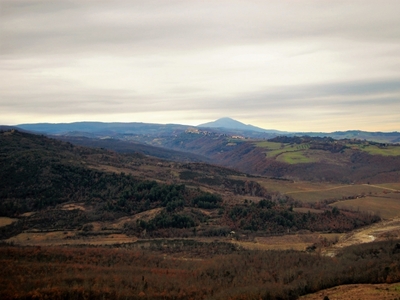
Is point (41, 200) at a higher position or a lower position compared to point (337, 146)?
lower

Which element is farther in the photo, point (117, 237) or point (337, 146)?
point (337, 146)

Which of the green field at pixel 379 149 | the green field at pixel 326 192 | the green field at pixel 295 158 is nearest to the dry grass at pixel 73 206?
the green field at pixel 326 192

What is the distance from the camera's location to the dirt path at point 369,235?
47.2m

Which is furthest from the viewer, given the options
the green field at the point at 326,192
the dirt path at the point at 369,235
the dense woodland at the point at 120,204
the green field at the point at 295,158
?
the green field at the point at 295,158

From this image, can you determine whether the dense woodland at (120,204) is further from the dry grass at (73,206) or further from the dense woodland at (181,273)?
the dense woodland at (181,273)

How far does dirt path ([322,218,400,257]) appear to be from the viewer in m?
47.2

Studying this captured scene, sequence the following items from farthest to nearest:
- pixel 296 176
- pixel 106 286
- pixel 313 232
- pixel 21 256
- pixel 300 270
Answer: pixel 296 176
pixel 313 232
pixel 21 256
pixel 300 270
pixel 106 286

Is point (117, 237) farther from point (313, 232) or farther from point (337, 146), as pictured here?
point (337, 146)

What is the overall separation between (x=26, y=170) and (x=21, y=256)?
48614 mm

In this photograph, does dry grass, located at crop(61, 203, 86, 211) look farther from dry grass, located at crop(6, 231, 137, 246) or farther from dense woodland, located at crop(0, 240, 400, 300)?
dense woodland, located at crop(0, 240, 400, 300)

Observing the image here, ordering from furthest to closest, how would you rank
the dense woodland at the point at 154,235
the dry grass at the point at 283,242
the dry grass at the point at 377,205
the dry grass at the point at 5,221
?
the dry grass at the point at 377,205, the dry grass at the point at 5,221, the dry grass at the point at 283,242, the dense woodland at the point at 154,235

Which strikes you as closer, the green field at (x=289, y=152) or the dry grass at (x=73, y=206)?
the dry grass at (x=73, y=206)

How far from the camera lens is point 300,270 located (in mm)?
31016

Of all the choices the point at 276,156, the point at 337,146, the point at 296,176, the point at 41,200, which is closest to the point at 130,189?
the point at 41,200
